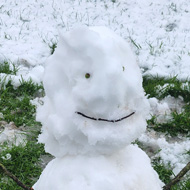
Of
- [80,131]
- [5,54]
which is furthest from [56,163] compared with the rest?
[5,54]

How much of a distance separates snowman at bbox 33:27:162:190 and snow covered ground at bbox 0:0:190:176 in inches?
73.9

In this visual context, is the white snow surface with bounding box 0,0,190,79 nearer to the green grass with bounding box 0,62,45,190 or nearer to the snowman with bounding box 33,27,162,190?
the green grass with bounding box 0,62,45,190

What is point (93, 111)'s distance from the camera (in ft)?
5.10

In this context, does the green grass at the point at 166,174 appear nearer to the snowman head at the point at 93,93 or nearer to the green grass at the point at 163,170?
the green grass at the point at 163,170

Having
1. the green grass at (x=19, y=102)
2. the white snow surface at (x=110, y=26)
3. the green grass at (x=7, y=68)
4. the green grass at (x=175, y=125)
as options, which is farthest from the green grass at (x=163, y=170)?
the green grass at (x=7, y=68)

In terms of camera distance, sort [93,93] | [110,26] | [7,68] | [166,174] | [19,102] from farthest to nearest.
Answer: [110,26] < [7,68] < [19,102] < [166,174] < [93,93]

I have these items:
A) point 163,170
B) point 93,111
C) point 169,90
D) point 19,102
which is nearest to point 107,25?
point 169,90

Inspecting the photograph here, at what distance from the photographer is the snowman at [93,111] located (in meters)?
1.53

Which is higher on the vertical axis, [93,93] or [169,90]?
[169,90]

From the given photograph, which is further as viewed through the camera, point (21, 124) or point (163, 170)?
point (21, 124)

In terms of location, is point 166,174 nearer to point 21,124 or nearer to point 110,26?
point 21,124

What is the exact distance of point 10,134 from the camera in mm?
2840

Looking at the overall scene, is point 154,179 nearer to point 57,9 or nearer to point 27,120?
point 27,120

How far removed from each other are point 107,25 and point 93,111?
3.32 metres
